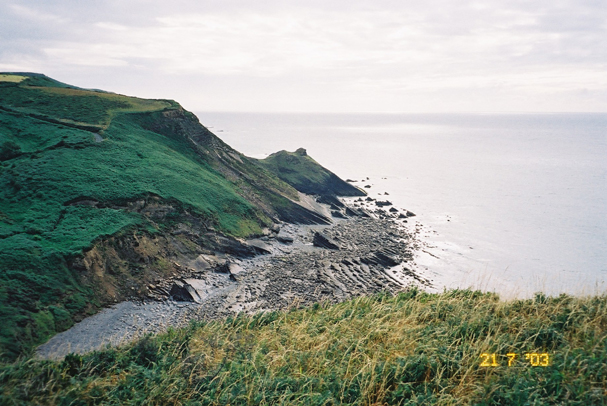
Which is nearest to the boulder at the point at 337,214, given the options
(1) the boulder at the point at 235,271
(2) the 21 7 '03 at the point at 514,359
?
(1) the boulder at the point at 235,271

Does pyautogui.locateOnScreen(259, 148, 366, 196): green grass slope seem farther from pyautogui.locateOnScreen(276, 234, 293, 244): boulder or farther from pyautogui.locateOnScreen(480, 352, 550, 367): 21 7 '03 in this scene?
pyautogui.locateOnScreen(480, 352, 550, 367): 21 7 '03

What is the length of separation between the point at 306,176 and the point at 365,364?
75987mm

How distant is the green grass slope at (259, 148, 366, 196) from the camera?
82.1m

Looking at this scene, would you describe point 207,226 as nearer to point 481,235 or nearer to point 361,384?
point 361,384

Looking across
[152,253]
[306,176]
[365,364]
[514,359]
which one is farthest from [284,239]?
[514,359]

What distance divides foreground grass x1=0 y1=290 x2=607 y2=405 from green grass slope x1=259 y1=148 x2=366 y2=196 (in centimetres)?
6970

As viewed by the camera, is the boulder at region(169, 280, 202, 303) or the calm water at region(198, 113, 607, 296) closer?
the boulder at region(169, 280, 202, 303)

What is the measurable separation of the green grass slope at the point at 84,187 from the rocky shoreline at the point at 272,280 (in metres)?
2.62

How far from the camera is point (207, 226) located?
44.5m

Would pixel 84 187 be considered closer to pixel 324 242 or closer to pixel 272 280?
pixel 272 280

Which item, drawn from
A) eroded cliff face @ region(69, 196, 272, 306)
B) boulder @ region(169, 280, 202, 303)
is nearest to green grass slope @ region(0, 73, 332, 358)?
eroded cliff face @ region(69, 196, 272, 306)

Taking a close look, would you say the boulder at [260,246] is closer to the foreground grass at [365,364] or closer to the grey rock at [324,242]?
the grey rock at [324,242]

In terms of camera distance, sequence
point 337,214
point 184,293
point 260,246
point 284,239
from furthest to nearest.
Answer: point 337,214
point 284,239
point 260,246
point 184,293

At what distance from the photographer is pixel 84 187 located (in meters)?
39.2
